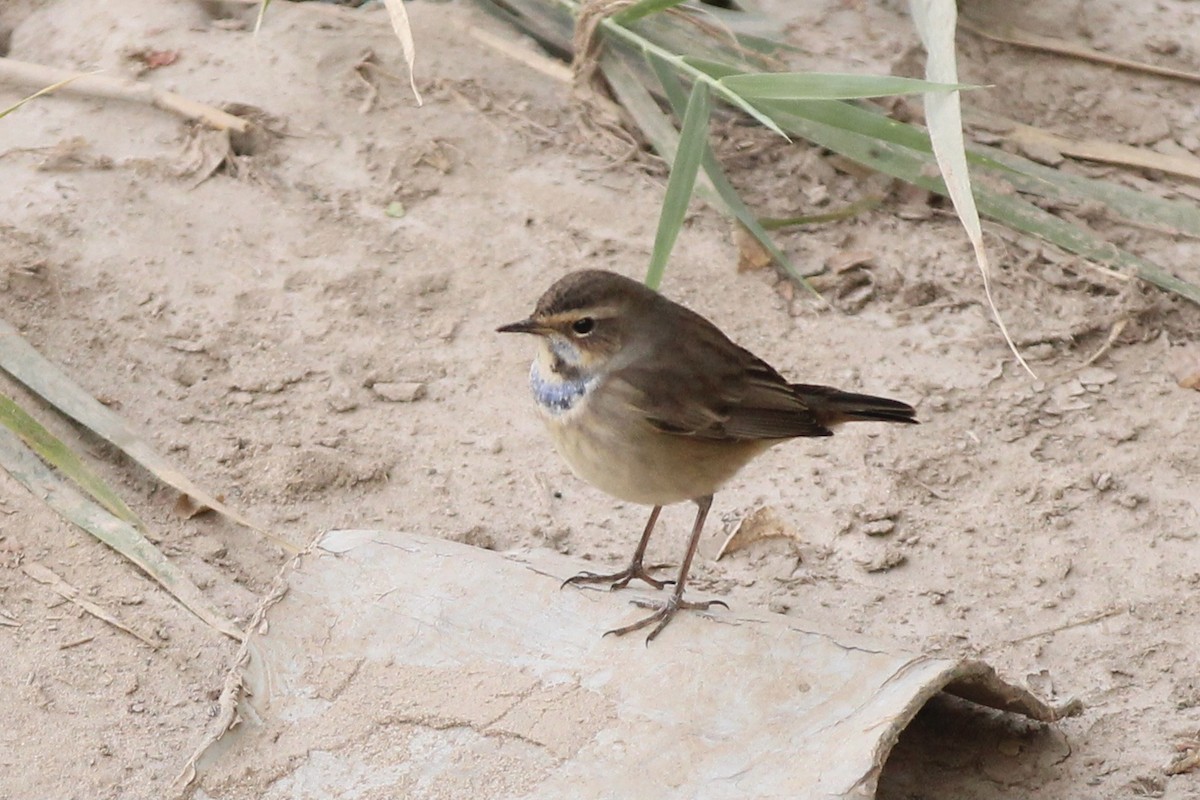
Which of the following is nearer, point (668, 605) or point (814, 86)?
point (668, 605)

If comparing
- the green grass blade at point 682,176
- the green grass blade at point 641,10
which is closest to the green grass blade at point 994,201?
the green grass blade at point 641,10

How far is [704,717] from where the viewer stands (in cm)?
394

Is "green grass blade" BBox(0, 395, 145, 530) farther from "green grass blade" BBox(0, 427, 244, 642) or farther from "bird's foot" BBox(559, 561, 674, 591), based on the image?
"bird's foot" BBox(559, 561, 674, 591)

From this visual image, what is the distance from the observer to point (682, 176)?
18.0ft

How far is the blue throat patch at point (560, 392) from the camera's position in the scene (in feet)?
14.9

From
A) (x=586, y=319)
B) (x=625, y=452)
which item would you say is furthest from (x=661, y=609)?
(x=586, y=319)

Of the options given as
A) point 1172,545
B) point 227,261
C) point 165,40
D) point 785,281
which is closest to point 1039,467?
point 1172,545

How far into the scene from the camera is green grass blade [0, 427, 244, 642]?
4.59 meters

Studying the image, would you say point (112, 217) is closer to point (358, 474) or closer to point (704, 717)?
point (358, 474)

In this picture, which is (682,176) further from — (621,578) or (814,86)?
(621,578)

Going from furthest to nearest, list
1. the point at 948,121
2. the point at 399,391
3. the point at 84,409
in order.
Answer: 1. the point at 399,391
2. the point at 84,409
3. the point at 948,121

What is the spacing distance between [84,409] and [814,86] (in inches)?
105

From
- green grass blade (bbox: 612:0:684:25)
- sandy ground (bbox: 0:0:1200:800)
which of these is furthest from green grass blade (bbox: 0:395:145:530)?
green grass blade (bbox: 612:0:684:25)

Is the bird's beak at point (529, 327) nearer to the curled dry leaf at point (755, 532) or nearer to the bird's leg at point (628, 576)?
the bird's leg at point (628, 576)
